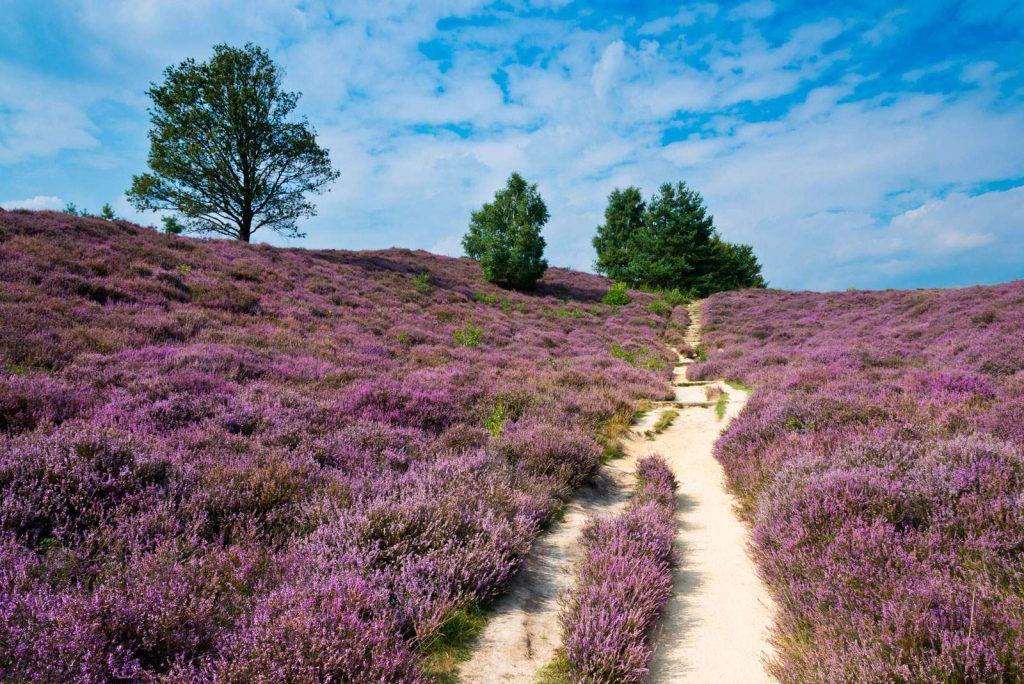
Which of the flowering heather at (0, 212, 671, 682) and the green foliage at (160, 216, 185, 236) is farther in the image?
the green foliage at (160, 216, 185, 236)

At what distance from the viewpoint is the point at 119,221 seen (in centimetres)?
1841

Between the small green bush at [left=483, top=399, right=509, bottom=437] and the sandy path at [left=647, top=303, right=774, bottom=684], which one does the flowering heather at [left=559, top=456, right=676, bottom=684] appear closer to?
the sandy path at [left=647, top=303, right=774, bottom=684]

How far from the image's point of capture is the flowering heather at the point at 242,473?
8.84 ft

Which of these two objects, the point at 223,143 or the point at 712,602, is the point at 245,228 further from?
the point at 712,602

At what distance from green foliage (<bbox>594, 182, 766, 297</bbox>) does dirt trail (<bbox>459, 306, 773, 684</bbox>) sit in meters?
40.5

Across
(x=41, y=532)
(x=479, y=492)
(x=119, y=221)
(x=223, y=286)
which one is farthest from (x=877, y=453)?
(x=119, y=221)

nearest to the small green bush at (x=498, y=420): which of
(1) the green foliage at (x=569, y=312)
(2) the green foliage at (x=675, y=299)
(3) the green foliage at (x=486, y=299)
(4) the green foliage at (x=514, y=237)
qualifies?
(3) the green foliage at (x=486, y=299)

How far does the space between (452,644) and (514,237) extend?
30568 mm

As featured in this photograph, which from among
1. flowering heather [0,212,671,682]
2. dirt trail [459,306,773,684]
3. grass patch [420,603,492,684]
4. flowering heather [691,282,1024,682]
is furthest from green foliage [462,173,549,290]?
grass patch [420,603,492,684]

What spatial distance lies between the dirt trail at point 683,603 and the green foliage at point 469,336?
30.9 ft

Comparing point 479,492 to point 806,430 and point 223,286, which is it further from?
point 223,286

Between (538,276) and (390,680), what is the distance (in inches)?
1215

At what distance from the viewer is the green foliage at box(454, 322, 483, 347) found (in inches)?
636

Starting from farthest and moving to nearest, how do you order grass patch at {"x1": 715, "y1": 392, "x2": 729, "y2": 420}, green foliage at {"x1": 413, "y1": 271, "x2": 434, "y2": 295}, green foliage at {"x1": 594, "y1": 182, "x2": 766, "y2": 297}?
green foliage at {"x1": 594, "y1": 182, "x2": 766, "y2": 297} < green foliage at {"x1": 413, "y1": 271, "x2": 434, "y2": 295} < grass patch at {"x1": 715, "y1": 392, "x2": 729, "y2": 420}
